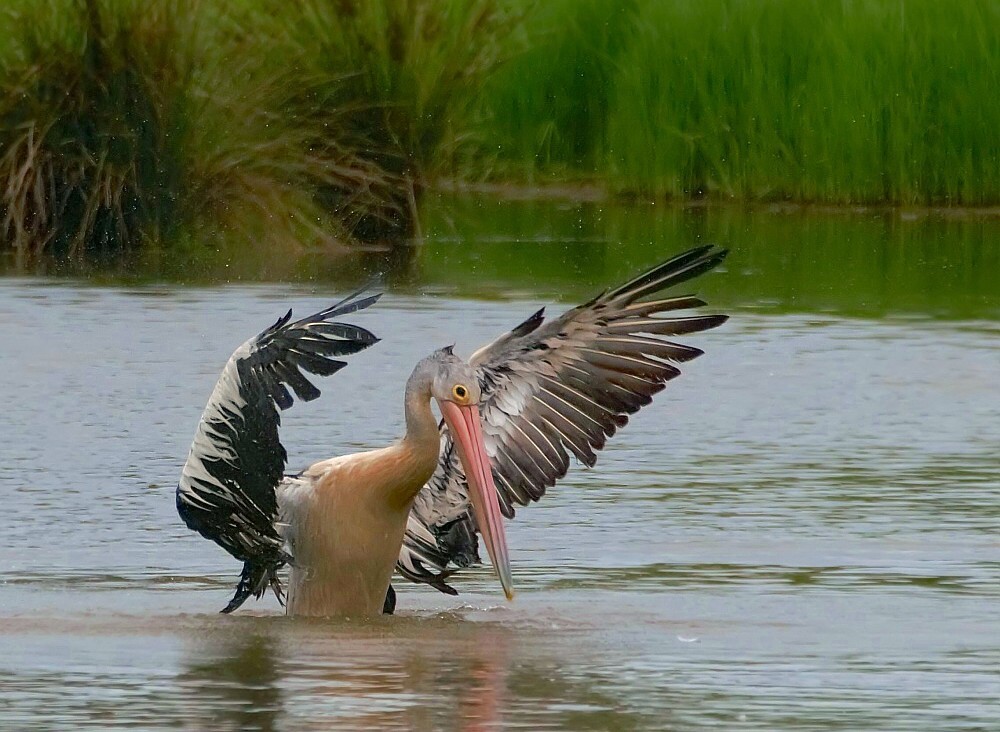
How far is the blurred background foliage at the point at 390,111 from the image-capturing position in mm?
16469

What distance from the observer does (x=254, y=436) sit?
22.7ft

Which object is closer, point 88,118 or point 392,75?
point 88,118

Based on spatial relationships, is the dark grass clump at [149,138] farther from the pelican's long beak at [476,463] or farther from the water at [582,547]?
the pelican's long beak at [476,463]

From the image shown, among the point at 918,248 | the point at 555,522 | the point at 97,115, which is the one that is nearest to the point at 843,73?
the point at 918,248

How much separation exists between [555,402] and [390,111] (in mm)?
9963

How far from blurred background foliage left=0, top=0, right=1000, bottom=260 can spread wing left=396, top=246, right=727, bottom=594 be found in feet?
29.7

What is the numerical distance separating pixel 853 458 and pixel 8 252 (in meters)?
8.59

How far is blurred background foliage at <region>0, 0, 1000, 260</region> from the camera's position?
16.5 m

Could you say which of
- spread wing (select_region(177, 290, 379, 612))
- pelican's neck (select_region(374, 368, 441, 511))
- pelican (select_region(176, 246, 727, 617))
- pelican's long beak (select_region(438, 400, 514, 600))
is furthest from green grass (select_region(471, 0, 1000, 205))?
spread wing (select_region(177, 290, 379, 612))

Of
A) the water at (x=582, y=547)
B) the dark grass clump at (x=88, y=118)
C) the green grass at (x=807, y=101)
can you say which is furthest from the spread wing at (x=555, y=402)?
the green grass at (x=807, y=101)

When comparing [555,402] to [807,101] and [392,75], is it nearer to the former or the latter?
[392,75]

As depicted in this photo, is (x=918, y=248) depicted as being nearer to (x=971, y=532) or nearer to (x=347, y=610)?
(x=971, y=532)

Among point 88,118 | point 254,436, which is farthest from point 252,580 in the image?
point 88,118

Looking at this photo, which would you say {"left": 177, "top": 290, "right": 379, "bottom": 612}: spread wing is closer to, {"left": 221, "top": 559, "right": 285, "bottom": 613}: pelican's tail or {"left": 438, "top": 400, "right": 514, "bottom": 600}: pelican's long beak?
{"left": 221, "top": 559, "right": 285, "bottom": 613}: pelican's tail
